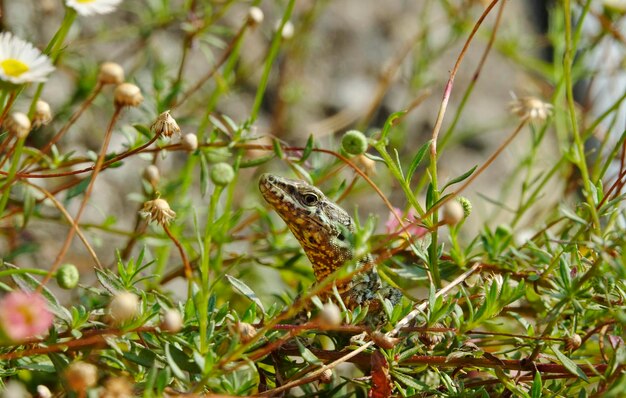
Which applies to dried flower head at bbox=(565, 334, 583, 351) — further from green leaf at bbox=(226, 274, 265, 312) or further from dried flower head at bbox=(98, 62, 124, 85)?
dried flower head at bbox=(98, 62, 124, 85)

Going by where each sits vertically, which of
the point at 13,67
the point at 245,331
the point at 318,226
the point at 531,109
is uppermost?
the point at 13,67

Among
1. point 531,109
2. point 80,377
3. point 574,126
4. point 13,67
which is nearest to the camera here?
point 80,377

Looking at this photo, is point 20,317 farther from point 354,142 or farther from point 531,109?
point 531,109

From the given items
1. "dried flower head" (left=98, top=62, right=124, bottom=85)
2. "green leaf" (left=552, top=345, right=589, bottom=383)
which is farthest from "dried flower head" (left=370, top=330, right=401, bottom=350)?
"dried flower head" (left=98, top=62, right=124, bottom=85)

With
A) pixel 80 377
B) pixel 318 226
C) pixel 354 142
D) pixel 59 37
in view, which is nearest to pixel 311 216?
pixel 318 226

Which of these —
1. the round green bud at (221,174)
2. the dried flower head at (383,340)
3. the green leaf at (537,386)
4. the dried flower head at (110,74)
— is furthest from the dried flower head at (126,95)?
the green leaf at (537,386)

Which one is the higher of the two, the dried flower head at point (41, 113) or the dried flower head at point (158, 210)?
the dried flower head at point (41, 113)

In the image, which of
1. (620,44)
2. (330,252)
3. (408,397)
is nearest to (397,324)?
(408,397)

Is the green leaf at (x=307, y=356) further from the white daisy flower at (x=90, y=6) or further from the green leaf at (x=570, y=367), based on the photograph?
the white daisy flower at (x=90, y=6)
